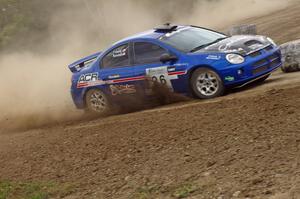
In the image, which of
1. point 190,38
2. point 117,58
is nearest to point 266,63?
point 190,38

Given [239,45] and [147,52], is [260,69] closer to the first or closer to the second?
[239,45]

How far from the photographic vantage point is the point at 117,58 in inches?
460

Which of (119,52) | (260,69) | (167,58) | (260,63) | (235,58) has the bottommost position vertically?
(260,69)

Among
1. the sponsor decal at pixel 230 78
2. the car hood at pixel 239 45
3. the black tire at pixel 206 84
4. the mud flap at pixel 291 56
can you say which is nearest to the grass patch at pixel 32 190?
the black tire at pixel 206 84

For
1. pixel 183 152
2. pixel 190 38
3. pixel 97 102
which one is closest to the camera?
pixel 183 152

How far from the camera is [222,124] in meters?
7.79

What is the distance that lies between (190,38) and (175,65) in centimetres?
82

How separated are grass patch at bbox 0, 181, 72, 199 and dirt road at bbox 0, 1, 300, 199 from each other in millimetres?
128

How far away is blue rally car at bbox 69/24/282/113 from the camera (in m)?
10.1

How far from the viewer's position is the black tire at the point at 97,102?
11938 millimetres

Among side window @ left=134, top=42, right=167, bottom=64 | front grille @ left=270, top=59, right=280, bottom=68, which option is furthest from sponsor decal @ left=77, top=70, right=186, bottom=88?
front grille @ left=270, top=59, right=280, bottom=68

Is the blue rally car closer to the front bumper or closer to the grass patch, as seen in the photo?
the front bumper

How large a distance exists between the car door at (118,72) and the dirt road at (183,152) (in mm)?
1185

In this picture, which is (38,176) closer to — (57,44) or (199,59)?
(199,59)
